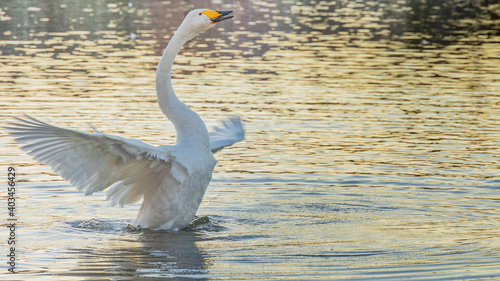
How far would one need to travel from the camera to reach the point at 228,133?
40.5ft

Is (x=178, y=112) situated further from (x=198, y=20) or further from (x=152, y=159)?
(x=198, y=20)

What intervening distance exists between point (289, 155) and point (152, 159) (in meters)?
5.35

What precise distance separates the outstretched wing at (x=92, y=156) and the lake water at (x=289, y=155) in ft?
2.88

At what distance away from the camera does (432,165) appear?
1402 centimetres

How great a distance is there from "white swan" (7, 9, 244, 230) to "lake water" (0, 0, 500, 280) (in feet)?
1.53

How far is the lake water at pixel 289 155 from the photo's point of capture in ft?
31.1

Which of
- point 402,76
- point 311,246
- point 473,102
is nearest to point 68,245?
Answer: point 311,246

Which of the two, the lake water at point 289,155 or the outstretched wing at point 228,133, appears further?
the outstretched wing at point 228,133

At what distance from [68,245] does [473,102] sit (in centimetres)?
1274

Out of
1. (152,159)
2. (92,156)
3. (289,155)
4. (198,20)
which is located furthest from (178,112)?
(289,155)

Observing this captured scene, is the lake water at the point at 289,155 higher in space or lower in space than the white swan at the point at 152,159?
lower

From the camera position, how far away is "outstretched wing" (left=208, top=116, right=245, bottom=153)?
11711mm

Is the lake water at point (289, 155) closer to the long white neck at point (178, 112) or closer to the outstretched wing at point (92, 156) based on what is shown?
the outstretched wing at point (92, 156)

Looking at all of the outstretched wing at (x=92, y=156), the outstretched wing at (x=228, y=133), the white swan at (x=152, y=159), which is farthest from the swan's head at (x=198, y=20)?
the outstretched wing at (x=228, y=133)
